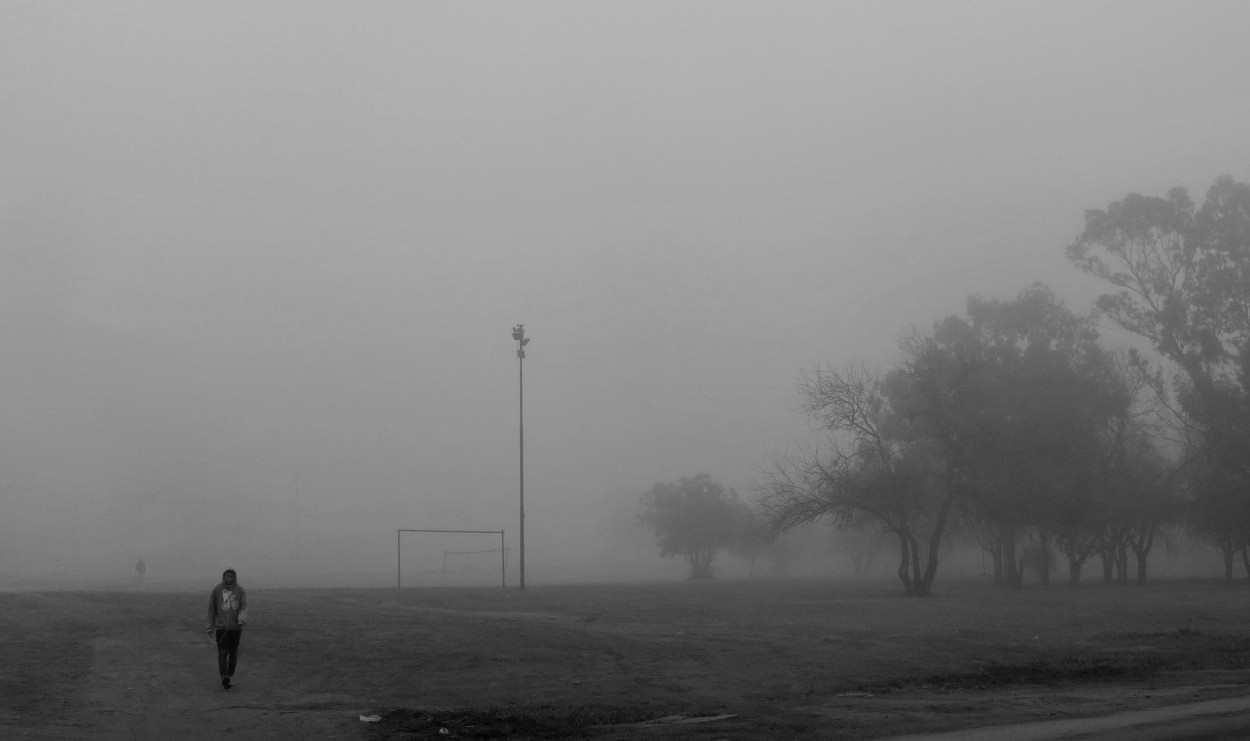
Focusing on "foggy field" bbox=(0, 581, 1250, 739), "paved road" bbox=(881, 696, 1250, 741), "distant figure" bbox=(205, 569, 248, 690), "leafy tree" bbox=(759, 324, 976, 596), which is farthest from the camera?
"leafy tree" bbox=(759, 324, 976, 596)

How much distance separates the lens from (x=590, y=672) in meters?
20.4

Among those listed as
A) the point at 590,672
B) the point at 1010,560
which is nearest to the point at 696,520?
the point at 1010,560

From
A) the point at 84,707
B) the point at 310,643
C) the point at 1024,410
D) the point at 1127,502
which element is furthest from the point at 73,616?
the point at 1127,502

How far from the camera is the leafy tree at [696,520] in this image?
10469 cm

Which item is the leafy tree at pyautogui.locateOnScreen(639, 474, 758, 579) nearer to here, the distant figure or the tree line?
the tree line

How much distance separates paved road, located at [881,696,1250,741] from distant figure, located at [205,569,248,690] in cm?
1098

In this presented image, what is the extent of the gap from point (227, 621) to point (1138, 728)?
46.3ft

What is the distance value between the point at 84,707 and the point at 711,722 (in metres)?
9.36

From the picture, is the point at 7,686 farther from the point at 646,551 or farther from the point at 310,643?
the point at 646,551

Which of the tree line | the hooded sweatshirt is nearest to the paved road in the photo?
the hooded sweatshirt

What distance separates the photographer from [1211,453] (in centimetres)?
5991

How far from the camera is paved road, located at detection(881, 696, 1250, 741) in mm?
13711

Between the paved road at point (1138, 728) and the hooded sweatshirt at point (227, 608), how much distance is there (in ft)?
36.0

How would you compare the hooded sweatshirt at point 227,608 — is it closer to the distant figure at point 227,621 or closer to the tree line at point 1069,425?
the distant figure at point 227,621
